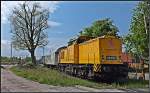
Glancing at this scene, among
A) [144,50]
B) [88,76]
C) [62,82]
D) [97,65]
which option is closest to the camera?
[62,82]

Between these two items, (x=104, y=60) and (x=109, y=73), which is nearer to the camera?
(x=109, y=73)

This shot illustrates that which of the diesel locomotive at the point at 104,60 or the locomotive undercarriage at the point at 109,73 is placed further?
the diesel locomotive at the point at 104,60

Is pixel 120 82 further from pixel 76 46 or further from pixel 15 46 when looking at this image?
pixel 15 46

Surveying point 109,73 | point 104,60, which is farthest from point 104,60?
point 109,73

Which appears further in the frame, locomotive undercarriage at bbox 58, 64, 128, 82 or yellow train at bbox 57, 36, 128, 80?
yellow train at bbox 57, 36, 128, 80

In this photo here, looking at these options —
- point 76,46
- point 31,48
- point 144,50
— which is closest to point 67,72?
point 76,46

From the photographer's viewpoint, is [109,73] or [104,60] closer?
[109,73]

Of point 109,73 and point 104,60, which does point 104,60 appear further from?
point 109,73

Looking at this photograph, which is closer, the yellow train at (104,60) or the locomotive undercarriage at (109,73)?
the locomotive undercarriage at (109,73)

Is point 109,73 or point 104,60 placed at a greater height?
point 104,60

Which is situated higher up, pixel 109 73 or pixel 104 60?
pixel 104 60

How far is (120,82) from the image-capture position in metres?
26.0

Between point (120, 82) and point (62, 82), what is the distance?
493 centimetres

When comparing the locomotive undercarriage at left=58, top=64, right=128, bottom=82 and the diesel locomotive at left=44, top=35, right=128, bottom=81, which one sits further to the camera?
the diesel locomotive at left=44, top=35, right=128, bottom=81
